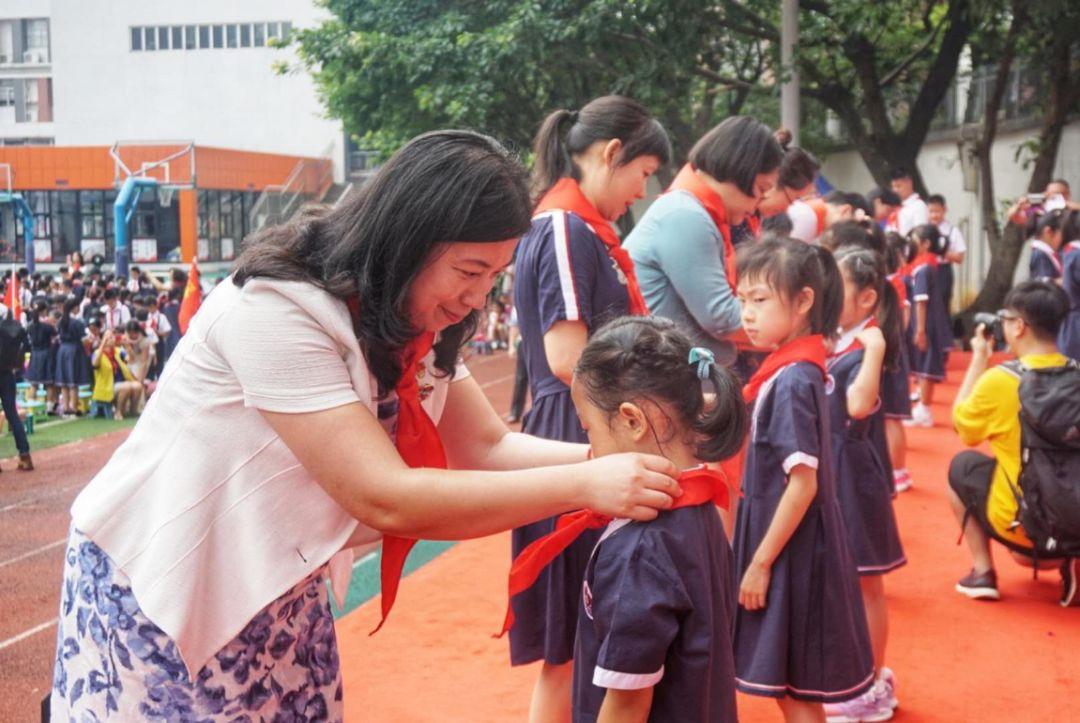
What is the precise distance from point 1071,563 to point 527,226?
12.4ft

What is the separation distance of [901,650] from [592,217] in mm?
2203

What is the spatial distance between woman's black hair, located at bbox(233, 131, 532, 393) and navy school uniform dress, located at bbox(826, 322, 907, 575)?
7.77 feet

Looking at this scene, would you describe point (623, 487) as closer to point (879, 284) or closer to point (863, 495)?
point (863, 495)

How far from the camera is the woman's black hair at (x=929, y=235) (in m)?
10.1

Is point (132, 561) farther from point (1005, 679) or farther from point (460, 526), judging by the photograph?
point (1005, 679)

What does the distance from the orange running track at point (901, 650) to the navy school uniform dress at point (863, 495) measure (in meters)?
0.44

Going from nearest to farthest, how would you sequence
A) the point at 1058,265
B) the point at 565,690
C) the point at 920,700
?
the point at 565,690, the point at 920,700, the point at 1058,265

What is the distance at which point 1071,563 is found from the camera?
193 inches

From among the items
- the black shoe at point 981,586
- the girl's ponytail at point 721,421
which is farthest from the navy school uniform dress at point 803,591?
the black shoe at point 981,586

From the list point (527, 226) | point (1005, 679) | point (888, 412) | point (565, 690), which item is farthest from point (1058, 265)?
point (527, 226)

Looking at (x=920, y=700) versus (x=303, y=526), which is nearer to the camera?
(x=303, y=526)

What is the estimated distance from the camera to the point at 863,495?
4.18m

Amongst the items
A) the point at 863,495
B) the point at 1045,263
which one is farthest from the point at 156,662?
the point at 1045,263

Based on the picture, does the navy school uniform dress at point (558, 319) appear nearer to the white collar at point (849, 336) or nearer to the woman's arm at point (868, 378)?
the woman's arm at point (868, 378)
